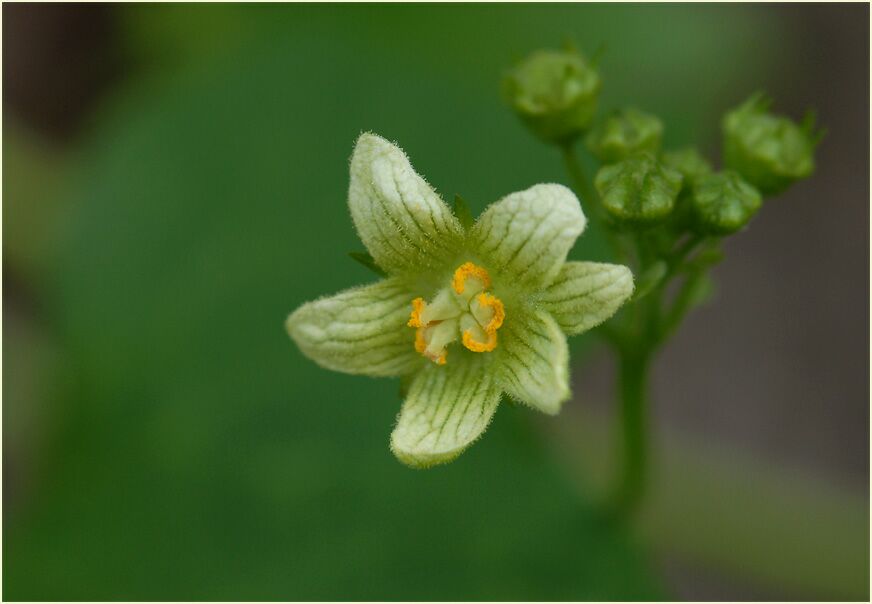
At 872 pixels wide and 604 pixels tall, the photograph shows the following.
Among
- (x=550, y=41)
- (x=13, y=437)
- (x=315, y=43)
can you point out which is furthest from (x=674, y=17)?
(x=13, y=437)

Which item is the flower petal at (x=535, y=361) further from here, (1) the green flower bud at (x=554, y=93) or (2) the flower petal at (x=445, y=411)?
(1) the green flower bud at (x=554, y=93)

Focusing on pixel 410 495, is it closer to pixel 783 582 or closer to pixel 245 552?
pixel 245 552

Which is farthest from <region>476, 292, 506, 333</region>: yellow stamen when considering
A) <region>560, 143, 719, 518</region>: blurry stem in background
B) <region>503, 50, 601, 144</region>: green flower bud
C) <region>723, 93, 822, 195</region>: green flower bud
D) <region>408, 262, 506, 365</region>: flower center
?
<region>723, 93, 822, 195</region>: green flower bud

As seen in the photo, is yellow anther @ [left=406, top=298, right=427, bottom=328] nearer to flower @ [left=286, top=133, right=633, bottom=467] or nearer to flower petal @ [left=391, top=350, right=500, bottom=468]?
flower @ [left=286, top=133, right=633, bottom=467]

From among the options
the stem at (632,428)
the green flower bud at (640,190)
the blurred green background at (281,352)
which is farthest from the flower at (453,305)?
the blurred green background at (281,352)

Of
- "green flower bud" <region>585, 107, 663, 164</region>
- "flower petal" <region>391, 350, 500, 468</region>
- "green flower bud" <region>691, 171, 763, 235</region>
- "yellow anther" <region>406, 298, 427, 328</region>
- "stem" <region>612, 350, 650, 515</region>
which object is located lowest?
"stem" <region>612, 350, 650, 515</region>

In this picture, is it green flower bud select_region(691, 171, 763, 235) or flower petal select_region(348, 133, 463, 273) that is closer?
flower petal select_region(348, 133, 463, 273)
